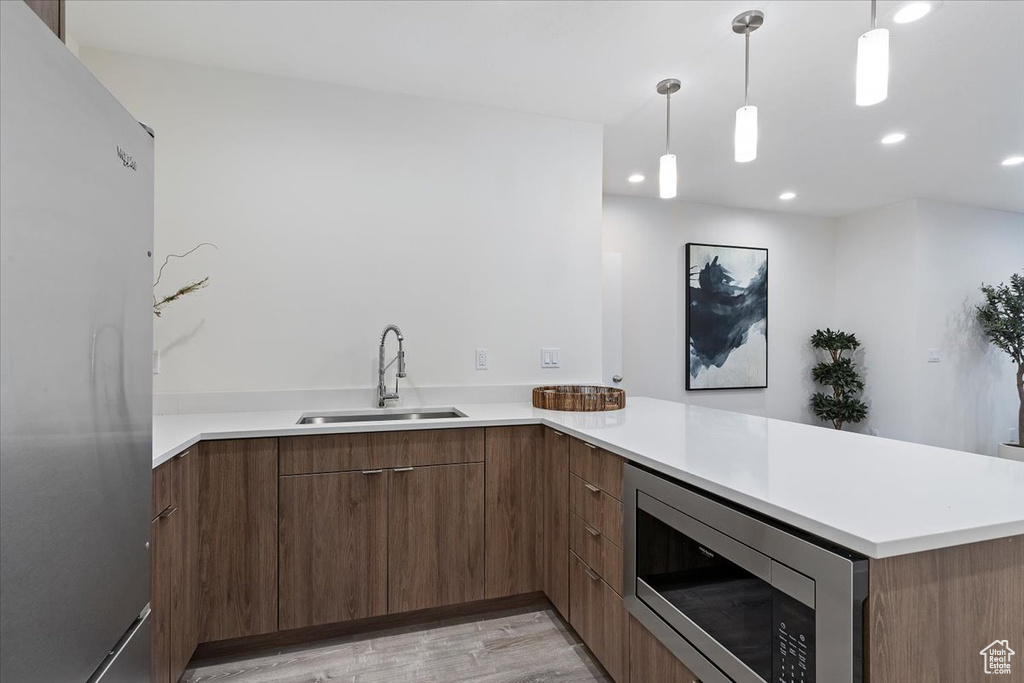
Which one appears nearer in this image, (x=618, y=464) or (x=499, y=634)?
(x=618, y=464)

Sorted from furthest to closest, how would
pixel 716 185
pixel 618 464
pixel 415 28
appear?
pixel 716 185 < pixel 415 28 < pixel 618 464

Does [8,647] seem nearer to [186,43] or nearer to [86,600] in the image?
[86,600]

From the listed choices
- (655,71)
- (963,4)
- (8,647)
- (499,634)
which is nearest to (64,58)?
(8,647)

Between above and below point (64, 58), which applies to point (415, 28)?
above

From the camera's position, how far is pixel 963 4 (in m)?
2.00

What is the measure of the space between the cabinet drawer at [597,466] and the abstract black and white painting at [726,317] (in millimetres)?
3160

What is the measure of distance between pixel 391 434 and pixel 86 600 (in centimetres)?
135

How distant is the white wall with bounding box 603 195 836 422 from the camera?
4672 mm

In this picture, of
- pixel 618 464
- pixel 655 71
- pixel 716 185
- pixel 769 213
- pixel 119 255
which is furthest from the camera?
pixel 769 213

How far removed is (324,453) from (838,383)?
4952 millimetres

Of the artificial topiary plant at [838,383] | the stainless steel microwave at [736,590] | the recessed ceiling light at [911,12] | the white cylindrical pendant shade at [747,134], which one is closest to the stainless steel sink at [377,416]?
the stainless steel microwave at [736,590]

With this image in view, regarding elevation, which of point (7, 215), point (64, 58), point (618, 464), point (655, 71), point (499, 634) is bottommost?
point (499, 634)

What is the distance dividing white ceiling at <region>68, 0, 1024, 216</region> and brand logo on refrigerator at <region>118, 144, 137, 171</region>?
4.78 ft

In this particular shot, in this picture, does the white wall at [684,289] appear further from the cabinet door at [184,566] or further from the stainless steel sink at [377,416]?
the cabinet door at [184,566]
